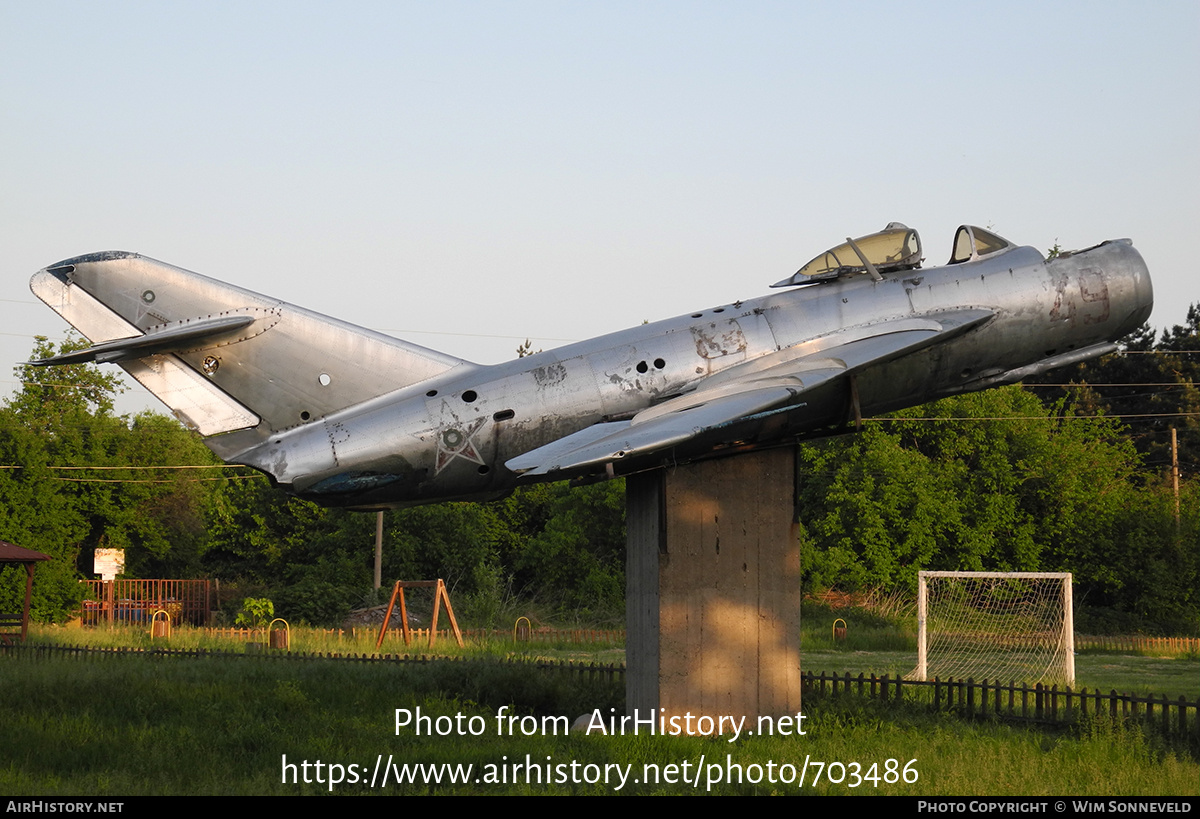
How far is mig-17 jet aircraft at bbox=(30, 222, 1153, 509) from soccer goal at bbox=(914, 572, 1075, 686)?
36.9 feet

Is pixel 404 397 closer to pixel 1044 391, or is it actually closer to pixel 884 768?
pixel 884 768

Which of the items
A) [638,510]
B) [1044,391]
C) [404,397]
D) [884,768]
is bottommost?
[884,768]

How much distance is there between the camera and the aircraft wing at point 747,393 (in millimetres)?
11492

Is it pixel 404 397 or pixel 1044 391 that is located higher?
pixel 1044 391

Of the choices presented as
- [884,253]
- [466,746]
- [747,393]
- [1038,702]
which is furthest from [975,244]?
[466,746]

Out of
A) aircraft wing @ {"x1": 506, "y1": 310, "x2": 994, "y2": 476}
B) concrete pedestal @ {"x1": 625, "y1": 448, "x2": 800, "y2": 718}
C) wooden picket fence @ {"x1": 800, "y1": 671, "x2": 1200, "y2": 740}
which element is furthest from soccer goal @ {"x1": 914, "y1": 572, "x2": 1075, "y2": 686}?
aircraft wing @ {"x1": 506, "y1": 310, "x2": 994, "y2": 476}

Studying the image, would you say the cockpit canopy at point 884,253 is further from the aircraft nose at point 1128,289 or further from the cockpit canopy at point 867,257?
the aircraft nose at point 1128,289

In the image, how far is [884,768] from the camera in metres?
12.3

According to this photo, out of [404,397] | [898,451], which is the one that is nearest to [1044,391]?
[898,451]

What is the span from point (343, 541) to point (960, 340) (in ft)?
132

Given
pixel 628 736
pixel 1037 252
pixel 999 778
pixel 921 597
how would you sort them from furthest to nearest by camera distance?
pixel 921 597, pixel 1037 252, pixel 628 736, pixel 999 778

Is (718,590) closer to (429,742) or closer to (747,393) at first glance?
(747,393)

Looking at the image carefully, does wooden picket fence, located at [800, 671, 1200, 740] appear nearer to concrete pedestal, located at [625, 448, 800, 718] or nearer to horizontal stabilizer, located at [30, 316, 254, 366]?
concrete pedestal, located at [625, 448, 800, 718]

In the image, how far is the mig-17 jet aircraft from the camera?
44.3 ft
